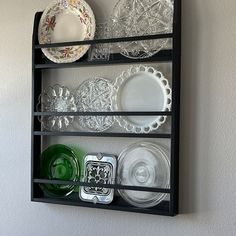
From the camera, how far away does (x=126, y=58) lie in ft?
5.08

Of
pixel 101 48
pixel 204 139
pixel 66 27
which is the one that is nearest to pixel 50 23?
pixel 66 27

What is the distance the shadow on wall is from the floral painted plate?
1.20 feet

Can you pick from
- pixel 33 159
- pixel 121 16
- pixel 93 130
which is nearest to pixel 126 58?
pixel 121 16

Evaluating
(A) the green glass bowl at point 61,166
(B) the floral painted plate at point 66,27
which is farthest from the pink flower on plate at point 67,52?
(A) the green glass bowl at point 61,166

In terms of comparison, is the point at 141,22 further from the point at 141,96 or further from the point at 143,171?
the point at 143,171

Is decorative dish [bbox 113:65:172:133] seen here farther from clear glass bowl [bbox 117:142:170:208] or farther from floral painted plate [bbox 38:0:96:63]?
floral painted plate [bbox 38:0:96:63]

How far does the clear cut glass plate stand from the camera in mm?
1506

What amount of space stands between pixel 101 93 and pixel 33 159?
38cm

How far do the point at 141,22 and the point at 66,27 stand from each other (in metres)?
0.32

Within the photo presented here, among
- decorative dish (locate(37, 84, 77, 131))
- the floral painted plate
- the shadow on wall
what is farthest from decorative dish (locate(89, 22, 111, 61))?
the shadow on wall

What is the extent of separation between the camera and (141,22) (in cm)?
154

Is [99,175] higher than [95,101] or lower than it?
lower

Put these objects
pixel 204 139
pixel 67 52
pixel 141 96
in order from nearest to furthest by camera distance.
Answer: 1. pixel 204 139
2. pixel 141 96
3. pixel 67 52

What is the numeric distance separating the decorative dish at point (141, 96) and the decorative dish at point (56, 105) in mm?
203
